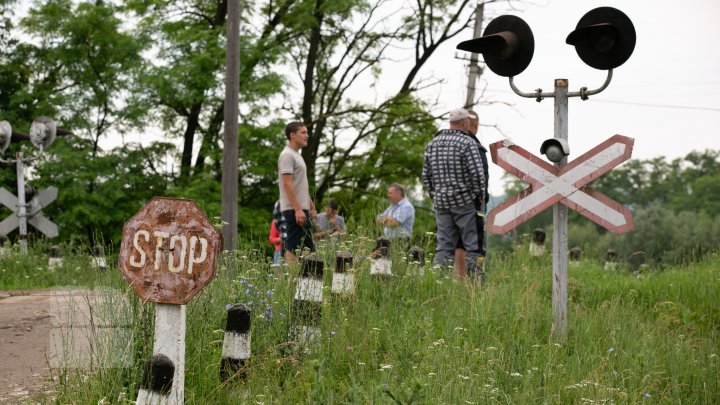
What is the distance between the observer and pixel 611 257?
1452cm

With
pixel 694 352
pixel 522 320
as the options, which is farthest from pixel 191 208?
pixel 694 352

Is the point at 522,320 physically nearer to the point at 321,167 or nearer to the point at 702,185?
the point at 321,167

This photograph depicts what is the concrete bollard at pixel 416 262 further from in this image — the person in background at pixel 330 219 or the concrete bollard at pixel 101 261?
the concrete bollard at pixel 101 261

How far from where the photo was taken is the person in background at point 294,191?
8836 mm

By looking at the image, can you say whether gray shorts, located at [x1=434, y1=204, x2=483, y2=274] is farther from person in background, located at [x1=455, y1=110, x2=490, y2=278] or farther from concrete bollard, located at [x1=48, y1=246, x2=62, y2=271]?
concrete bollard, located at [x1=48, y1=246, x2=62, y2=271]

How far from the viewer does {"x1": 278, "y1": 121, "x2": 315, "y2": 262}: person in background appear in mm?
8836

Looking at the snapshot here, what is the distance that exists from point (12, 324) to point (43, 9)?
67.8ft

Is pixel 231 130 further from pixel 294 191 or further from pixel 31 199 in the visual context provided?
Answer: pixel 31 199

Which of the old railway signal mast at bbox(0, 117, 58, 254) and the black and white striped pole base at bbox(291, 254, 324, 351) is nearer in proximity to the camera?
the black and white striped pole base at bbox(291, 254, 324, 351)

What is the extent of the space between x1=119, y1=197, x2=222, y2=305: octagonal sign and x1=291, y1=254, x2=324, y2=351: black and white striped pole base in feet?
4.69

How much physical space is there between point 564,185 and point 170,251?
309 centimetres

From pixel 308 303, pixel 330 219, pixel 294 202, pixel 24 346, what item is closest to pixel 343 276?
pixel 308 303

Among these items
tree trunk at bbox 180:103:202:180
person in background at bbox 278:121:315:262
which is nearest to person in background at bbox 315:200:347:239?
person in background at bbox 278:121:315:262

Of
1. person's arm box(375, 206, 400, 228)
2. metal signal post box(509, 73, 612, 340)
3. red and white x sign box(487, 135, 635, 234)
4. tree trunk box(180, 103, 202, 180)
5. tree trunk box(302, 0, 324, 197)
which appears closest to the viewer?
red and white x sign box(487, 135, 635, 234)
